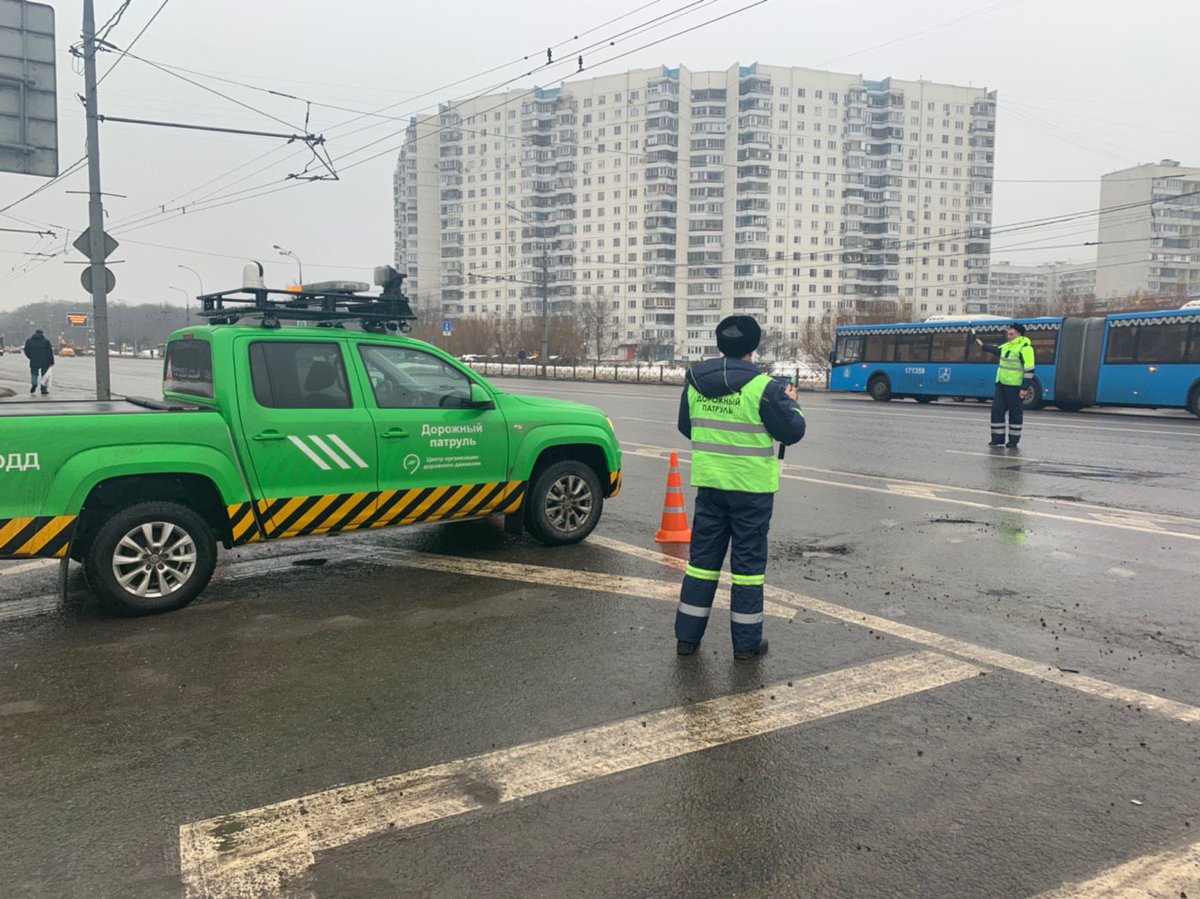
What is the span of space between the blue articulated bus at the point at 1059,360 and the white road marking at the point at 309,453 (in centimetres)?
2302

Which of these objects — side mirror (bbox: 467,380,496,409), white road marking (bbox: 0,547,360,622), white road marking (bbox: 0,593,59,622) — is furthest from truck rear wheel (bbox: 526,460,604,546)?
white road marking (bbox: 0,593,59,622)

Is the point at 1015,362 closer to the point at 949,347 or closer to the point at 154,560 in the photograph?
the point at 154,560

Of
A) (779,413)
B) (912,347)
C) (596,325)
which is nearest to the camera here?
(779,413)

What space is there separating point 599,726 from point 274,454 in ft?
10.1

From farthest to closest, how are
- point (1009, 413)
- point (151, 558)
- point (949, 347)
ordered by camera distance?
point (949, 347)
point (1009, 413)
point (151, 558)

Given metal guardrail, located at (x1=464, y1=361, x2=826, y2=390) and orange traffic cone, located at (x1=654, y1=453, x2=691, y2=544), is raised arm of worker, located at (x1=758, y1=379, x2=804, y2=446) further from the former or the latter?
metal guardrail, located at (x1=464, y1=361, x2=826, y2=390)

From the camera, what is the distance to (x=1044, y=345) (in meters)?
Answer: 25.5

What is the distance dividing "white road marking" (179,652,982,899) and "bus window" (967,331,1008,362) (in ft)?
78.9

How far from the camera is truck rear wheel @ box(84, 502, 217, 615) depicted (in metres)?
5.26

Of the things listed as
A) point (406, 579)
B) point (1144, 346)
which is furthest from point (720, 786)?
point (1144, 346)

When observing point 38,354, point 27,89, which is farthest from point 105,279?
point 38,354

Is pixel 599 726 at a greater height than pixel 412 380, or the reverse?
pixel 412 380

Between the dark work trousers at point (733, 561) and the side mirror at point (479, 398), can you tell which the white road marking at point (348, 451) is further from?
the dark work trousers at point (733, 561)

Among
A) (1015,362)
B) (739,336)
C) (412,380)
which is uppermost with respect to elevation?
(1015,362)
